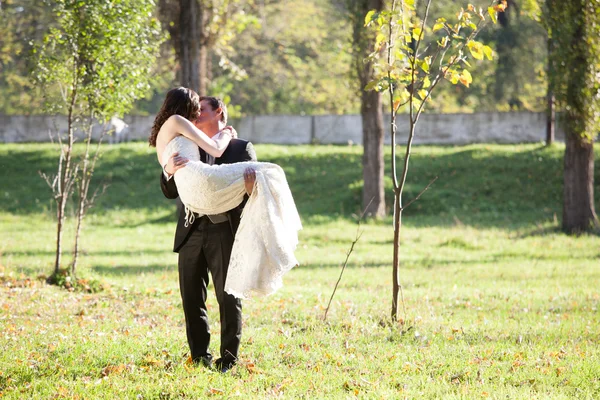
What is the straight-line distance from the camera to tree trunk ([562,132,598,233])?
747 inches

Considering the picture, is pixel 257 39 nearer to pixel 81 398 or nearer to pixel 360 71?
pixel 360 71

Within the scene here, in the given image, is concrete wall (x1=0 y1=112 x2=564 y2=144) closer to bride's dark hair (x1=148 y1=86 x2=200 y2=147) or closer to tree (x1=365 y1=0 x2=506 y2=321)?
tree (x1=365 y1=0 x2=506 y2=321)

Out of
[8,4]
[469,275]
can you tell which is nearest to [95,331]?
[469,275]

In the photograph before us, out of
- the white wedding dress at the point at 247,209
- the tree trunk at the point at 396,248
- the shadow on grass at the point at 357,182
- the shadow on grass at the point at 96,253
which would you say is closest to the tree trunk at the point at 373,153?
the shadow on grass at the point at 357,182

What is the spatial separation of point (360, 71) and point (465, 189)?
6502 mm

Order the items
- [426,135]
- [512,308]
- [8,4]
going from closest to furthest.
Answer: [512,308]
[8,4]
[426,135]

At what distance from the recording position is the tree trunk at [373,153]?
21.5 m

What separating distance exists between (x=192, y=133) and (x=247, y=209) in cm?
70

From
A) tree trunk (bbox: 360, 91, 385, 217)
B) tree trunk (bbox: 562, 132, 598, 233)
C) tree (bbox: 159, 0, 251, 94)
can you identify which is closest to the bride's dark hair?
tree (bbox: 159, 0, 251, 94)

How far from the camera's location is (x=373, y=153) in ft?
71.7

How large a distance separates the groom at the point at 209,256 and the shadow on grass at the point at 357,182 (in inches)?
588

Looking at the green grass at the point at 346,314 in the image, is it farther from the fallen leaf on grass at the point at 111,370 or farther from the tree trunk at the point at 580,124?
the tree trunk at the point at 580,124

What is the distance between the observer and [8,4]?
31953 mm

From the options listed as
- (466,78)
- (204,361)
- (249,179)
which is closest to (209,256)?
(249,179)
